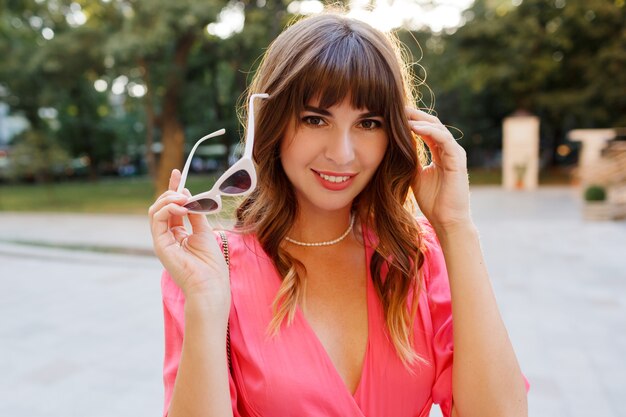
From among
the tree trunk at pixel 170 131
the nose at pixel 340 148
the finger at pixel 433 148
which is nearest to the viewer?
the nose at pixel 340 148

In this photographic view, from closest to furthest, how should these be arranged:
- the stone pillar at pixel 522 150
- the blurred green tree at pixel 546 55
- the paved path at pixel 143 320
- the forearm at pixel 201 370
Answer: the forearm at pixel 201 370 < the paved path at pixel 143 320 < the stone pillar at pixel 522 150 < the blurred green tree at pixel 546 55

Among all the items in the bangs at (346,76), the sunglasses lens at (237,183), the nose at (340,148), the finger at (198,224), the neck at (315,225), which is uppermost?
the bangs at (346,76)

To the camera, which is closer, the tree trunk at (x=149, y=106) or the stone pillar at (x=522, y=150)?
the tree trunk at (x=149, y=106)

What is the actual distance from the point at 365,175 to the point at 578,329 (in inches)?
158

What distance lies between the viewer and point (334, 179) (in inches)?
55.3

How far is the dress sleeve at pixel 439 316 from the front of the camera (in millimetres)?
1438

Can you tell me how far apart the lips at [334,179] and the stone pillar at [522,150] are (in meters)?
18.8

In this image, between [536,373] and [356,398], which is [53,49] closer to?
[536,373]

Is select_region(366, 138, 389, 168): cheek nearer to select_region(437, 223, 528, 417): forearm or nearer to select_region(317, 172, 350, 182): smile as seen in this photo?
select_region(317, 172, 350, 182): smile

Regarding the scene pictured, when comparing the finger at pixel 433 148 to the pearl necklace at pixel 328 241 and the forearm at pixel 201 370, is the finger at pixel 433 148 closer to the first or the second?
the pearl necklace at pixel 328 241

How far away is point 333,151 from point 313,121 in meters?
0.10

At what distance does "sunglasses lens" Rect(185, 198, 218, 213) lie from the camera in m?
1.25

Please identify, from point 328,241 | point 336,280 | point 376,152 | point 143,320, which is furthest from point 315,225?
point 143,320

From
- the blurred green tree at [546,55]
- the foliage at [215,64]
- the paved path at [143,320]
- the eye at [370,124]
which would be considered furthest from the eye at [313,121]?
the blurred green tree at [546,55]
